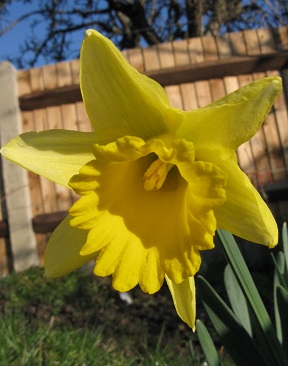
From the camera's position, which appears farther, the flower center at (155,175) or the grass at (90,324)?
the grass at (90,324)

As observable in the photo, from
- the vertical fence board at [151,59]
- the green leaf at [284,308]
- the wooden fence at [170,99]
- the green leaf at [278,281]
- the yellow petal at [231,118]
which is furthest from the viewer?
the vertical fence board at [151,59]

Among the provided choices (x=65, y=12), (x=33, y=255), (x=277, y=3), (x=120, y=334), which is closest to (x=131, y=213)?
(x=120, y=334)

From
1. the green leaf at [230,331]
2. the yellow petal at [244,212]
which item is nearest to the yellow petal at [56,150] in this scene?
the yellow petal at [244,212]

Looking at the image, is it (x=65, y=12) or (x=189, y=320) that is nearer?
(x=189, y=320)

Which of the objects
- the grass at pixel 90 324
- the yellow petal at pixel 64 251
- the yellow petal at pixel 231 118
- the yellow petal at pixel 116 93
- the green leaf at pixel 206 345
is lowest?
the grass at pixel 90 324

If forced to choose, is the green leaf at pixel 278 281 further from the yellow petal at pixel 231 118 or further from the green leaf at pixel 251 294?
the yellow petal at pixel 231 118

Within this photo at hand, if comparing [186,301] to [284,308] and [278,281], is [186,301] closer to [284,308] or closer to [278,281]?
[284,308]

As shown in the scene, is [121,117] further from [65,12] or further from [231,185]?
[65,12]
